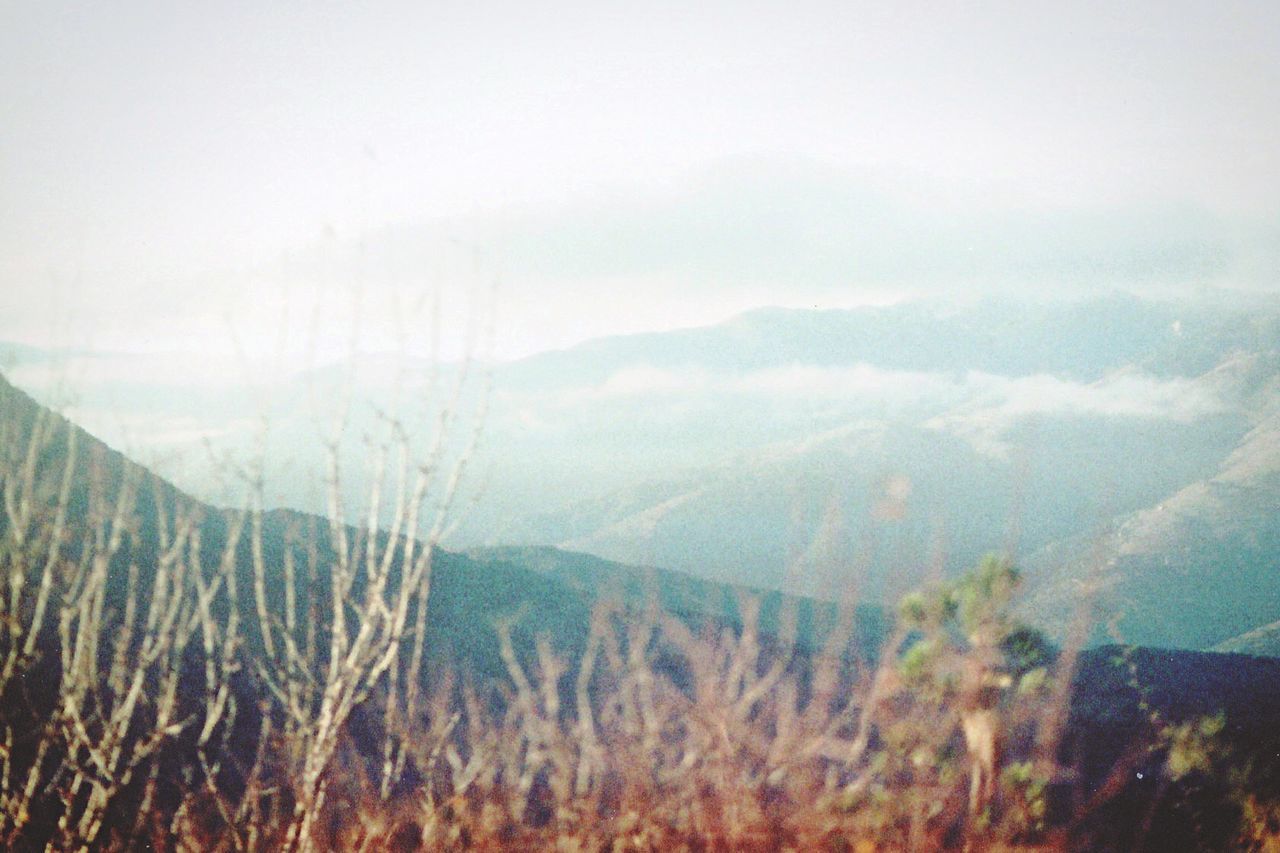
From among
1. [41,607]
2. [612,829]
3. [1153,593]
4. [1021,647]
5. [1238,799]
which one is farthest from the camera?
[1153,593]

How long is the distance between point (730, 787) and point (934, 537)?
1.92 meters

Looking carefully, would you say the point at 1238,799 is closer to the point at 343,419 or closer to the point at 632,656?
the point at 632,656

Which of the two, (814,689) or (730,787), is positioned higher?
(814,689)

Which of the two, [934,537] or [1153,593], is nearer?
[934,537]

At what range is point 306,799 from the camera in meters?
4.66

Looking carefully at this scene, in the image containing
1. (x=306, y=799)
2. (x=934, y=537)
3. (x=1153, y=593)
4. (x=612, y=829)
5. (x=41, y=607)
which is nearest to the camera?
(x=934, y=537)

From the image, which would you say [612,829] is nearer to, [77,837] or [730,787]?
[730,787]

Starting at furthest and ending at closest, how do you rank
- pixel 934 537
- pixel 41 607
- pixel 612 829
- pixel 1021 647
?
pixel 1021 647 < pixel 612 829 < pixel 41 607 < pixel 934 537

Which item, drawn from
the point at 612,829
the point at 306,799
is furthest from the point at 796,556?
the point at 306,799

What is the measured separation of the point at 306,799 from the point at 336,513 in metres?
1.61

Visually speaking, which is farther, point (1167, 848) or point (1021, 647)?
point (1021, 647)

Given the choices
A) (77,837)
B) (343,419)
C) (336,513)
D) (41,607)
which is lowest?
(77,837)

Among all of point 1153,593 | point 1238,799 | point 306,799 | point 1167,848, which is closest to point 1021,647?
point 1238,799

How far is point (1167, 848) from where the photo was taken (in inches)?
425
